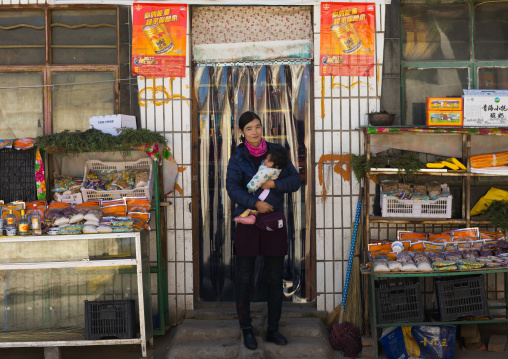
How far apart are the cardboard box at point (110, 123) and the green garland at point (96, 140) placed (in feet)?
0.37

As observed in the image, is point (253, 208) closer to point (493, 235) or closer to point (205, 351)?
point (205, 351)

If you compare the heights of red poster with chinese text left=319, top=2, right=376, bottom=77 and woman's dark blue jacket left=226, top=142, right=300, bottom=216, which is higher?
red poster with chinese text left=319, top=2, right=376, bottom=77

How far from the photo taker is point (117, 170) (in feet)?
19.2

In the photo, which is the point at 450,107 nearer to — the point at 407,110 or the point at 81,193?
the point at 407,110

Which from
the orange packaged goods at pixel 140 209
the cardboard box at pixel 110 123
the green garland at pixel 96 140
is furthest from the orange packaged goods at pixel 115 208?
the cardboard box at pixel 110 123

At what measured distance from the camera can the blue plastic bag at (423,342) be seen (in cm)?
516

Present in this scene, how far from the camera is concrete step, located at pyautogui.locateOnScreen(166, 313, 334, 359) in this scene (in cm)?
516

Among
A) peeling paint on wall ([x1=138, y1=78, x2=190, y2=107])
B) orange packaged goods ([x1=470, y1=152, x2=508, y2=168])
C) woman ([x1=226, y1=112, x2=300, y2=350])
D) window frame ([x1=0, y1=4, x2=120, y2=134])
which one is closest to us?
woman ([x1=226, y1=112, x2=300, y2=350])

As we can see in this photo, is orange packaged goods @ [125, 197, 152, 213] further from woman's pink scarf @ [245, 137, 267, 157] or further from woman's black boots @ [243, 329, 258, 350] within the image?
woman's black boots @ [243, 329, 258, 350]

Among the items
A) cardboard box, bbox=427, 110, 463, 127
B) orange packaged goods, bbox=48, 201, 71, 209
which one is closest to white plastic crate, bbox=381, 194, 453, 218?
cardboard box, bbox=427, 110, 463, 127

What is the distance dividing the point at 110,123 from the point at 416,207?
10.1ft

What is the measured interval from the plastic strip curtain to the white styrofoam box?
158 centimetres

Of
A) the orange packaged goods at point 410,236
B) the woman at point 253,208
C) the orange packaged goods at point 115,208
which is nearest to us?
the woman at point 253,208

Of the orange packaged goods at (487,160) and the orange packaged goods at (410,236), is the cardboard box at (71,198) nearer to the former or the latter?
the orange packaged goods at (410,236)
